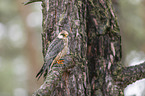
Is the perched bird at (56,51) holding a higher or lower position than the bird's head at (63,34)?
lower

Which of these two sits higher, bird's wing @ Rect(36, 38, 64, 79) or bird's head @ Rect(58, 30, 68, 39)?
bird's head @ Rect(58, 30, 68, 39)

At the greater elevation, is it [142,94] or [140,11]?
[140,11]

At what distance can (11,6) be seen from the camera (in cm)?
1508

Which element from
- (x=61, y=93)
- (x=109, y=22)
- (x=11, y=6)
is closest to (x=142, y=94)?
(x=109, y=22)

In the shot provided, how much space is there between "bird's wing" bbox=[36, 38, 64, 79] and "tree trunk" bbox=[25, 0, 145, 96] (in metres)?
0.08

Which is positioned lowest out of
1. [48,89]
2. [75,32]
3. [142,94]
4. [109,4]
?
[142,94]

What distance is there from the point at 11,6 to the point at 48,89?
44.9 ft

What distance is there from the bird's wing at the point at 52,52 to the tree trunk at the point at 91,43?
83mm

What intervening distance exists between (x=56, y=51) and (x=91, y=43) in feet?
2.32

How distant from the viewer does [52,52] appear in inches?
148

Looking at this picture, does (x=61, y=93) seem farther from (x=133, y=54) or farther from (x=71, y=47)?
(x=133, y=54)

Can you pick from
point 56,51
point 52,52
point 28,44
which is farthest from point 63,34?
point 28,44

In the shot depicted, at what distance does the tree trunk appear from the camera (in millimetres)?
3336

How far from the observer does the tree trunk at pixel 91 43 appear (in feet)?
10.9
